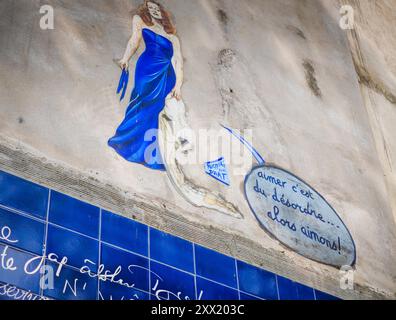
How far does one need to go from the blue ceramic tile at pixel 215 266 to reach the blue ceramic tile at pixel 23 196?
50.5 inches

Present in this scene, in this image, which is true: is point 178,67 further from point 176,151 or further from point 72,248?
point 72,248

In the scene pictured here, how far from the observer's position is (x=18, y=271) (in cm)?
561

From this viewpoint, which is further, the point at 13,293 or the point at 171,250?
the point at 171,250

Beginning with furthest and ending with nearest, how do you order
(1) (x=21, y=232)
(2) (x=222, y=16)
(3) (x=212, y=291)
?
(2) (x=222, y=16)
(3) (x=212, y=291)
(1) (x=21, y=232)

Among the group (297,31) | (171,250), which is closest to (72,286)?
(171,250)

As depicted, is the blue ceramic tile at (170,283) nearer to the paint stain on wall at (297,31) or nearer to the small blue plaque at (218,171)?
the small blue plaque at (218,171)

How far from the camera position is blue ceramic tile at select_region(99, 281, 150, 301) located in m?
5.90

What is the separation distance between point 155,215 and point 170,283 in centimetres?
58

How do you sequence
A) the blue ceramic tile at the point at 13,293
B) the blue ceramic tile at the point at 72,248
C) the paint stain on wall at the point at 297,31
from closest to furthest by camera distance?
the blue ceramic tile at the point at 13,293, the blue ceramic tile at the point at 72,248, the paint stain on wall at the point at 297,31

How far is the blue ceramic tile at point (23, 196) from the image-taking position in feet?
19.4

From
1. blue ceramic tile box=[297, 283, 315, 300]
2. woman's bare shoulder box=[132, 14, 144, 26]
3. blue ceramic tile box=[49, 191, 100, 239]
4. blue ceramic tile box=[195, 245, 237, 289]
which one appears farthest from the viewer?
woman's bare shoulder box=[132, 14, 144, 26]

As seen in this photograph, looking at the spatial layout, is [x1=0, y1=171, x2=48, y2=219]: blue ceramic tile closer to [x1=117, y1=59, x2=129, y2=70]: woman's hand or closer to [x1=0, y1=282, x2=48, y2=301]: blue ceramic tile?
[x1=0, y1=282, x2=48, y2=301]: blue ceramic tile

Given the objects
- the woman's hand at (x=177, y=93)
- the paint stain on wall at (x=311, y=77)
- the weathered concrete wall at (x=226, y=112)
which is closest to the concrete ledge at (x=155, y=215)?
the weathered concrete wall at (x=226, y=112)

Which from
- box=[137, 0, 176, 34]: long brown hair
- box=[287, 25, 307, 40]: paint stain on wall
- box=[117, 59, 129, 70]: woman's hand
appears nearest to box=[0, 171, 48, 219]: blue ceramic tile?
box=[117, 59, 129, 70]: woman's hand
